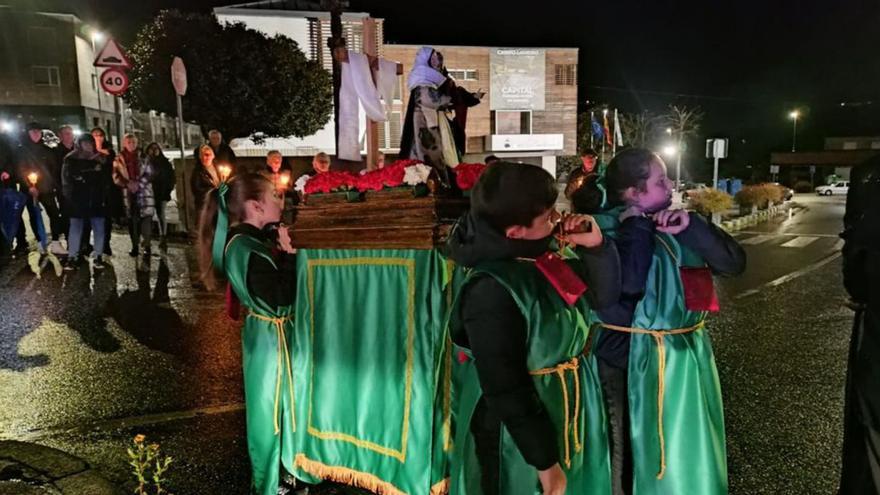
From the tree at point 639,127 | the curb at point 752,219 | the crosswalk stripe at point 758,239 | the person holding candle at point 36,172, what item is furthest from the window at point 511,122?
the person holding candle at point 36,172

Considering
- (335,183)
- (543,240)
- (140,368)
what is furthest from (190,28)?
(543,240)

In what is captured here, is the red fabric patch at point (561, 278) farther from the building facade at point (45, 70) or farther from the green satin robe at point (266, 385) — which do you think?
the building facade at point (45, 70)

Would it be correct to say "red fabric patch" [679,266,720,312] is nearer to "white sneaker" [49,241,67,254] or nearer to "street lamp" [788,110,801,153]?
"white sneaker" [49,241,67,254]

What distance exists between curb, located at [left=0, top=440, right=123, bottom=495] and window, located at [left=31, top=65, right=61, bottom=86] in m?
46.5

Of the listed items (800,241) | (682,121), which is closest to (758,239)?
(800,241)

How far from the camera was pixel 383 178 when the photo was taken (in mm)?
3307

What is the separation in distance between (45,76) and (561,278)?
163 feet

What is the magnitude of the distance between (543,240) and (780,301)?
789cm

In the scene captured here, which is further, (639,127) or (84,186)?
(639,127)

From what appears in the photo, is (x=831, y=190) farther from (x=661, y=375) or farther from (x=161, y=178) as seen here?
(x=661, y=375)

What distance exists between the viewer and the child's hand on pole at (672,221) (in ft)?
9.01

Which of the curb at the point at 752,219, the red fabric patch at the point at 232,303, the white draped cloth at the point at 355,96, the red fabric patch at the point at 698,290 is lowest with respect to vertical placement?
the curb at the point at 752,219

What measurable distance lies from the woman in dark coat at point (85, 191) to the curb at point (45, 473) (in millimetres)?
7767

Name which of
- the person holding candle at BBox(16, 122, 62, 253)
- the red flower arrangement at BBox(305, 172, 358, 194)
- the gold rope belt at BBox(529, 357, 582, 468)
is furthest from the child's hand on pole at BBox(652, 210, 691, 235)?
the person holding candle at BBox(16, 122, 62, 253)
